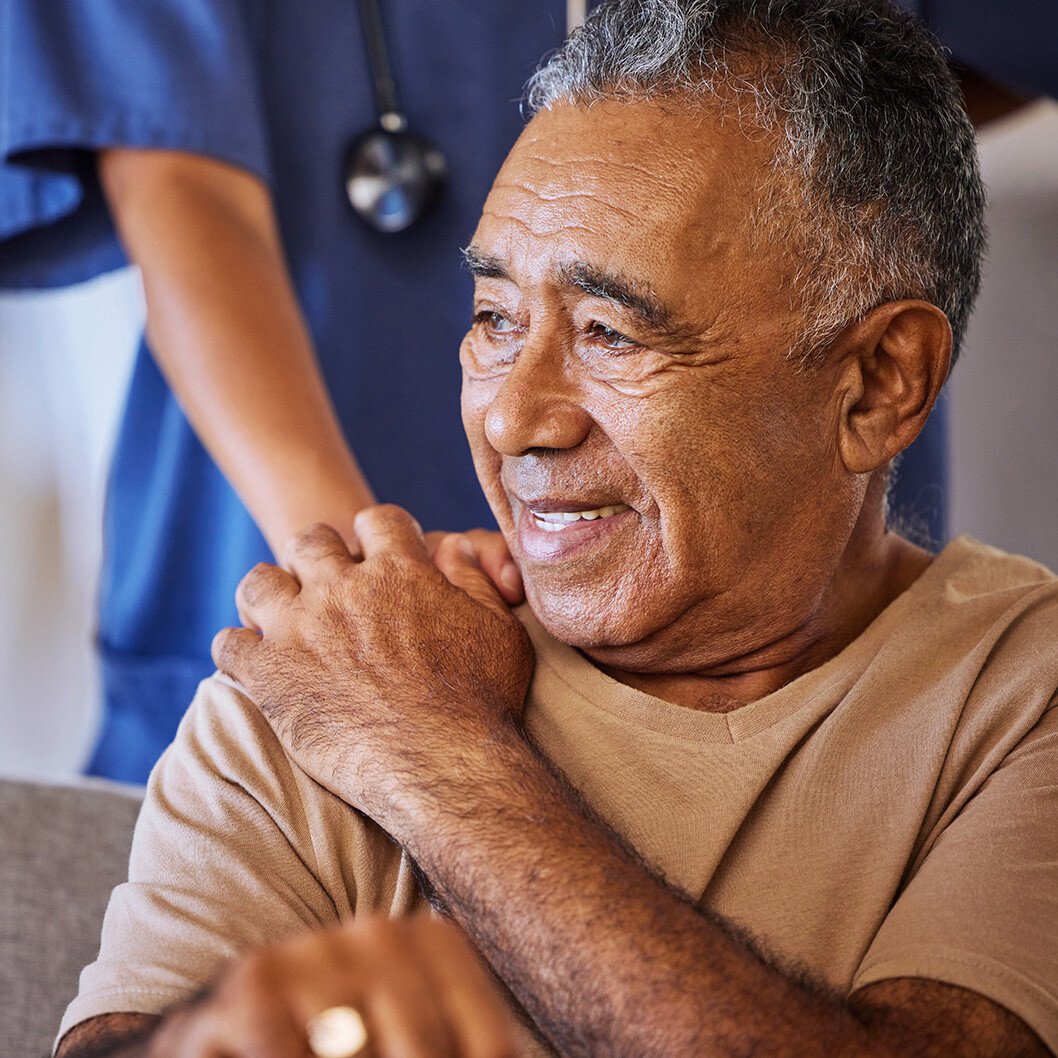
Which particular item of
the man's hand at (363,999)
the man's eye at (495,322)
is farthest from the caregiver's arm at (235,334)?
the man's hand at (363,999)

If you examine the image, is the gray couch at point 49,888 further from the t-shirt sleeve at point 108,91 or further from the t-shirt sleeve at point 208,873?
the t-shirt sleeve at point 108,91

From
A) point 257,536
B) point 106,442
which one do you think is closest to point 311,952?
point 257,536

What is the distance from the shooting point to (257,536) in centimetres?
193

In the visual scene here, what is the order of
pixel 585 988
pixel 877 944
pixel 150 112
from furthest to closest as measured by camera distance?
pixel 150 112, pixel 877 944, pixel 585 988

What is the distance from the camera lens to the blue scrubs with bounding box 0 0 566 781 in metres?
2.00

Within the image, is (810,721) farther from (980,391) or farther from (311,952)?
(980,391)

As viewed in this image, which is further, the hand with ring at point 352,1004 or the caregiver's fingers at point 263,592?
the caregiver's fingers at point 263,592

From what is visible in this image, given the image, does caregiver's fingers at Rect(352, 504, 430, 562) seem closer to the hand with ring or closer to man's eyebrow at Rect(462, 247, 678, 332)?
man's eyebrow at Rect(462, 247, 678, 332)

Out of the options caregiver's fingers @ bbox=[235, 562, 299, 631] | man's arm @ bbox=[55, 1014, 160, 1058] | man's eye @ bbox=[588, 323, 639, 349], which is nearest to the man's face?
man's eye @ bbox=[588, 323, 639, 349]

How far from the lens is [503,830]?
1.10 m

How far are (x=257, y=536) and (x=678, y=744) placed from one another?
0.83m

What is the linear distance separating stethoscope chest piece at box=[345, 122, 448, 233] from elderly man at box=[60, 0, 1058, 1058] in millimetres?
561

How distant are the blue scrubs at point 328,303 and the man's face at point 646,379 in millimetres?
694

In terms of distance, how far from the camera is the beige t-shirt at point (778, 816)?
1105 millimetres
